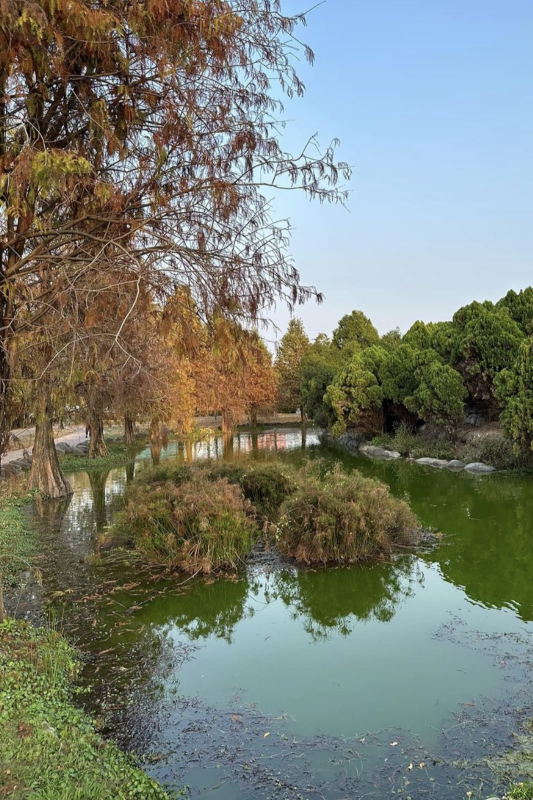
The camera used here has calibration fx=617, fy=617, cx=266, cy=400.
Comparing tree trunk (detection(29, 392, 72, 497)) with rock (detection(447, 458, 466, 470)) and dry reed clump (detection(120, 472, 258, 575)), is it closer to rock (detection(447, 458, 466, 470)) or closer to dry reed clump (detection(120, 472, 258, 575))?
dry reed clump (detection(120, 472, 258, 575))

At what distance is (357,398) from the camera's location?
27.4m

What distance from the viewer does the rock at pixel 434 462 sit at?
2078cm

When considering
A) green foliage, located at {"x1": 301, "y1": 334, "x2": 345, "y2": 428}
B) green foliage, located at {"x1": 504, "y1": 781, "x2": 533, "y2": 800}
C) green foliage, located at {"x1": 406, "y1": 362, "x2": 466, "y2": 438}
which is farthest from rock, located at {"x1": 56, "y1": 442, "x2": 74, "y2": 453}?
green foliage, located at {"x1": 504, "y1": 781, "x2": 533, "y2": 800}

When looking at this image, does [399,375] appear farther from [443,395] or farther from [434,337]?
[443,395]

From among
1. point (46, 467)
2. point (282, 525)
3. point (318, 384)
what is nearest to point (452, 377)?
point (46, 467)

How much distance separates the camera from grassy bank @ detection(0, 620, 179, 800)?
125 inches

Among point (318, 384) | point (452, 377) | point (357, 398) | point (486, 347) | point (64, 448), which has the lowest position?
point (64, 448)

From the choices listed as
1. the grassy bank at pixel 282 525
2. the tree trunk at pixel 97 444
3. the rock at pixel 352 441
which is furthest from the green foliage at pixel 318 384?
the grassy bank at pixel 282 525

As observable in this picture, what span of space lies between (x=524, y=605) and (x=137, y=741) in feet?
16.0

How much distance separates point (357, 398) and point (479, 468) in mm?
9176

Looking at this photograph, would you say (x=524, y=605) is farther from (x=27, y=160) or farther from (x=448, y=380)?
(x=448, y=380)

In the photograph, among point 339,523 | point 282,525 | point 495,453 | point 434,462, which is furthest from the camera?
point 434,462

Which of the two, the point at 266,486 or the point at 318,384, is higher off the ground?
the point at 318,384

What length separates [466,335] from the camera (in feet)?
69.6
